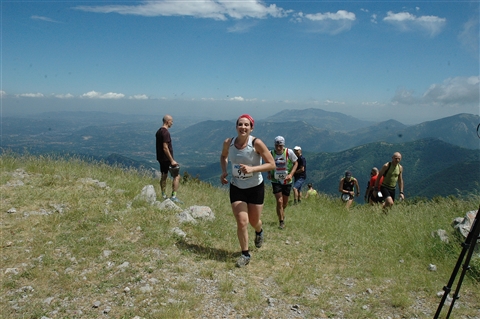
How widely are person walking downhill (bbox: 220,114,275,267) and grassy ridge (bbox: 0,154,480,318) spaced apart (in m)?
0.79

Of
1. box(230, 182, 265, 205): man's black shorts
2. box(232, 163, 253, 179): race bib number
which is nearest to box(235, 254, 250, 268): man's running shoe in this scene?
box(230, 182, 265, 205): man's black shorts

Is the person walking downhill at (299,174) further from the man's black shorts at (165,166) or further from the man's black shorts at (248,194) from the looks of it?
the man's black shorts at (248,194)

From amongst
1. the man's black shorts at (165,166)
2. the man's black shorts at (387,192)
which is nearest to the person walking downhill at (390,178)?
the man's black shorts at (387,192)

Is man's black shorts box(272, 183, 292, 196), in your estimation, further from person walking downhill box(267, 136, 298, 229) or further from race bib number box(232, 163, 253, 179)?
race bib number box(232, 163, 253, 179)

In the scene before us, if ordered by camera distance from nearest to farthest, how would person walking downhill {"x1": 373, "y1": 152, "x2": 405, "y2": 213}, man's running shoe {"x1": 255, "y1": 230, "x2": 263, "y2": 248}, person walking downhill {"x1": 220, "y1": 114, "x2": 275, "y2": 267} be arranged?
person walking downhill {"x1": 220, "y1": 114, "x2": 275, "y2": 267} → man's running shoe {"x1": 255, "y1": 230, "x2": 263, "y2": 248} → person walking downhill {"x1": 373, "y1": 152, "x2": 405, "y2": 213}

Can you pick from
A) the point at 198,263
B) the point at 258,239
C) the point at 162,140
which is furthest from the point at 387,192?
the point at 162,140

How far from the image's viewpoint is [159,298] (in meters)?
3.72

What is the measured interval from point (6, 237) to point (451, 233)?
827 cm

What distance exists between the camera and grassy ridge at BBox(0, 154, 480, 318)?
146 inches

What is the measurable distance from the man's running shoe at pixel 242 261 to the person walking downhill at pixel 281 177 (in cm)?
238

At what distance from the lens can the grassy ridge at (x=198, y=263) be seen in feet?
12.2

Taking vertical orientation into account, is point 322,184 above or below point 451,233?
below

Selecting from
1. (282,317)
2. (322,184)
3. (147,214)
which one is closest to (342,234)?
(282,317)

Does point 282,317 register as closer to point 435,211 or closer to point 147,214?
point 147,214
